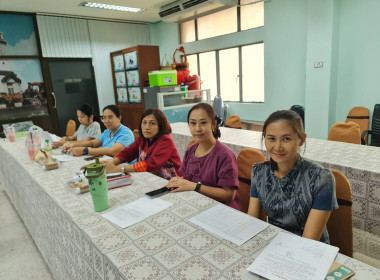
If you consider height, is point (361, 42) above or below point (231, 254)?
above

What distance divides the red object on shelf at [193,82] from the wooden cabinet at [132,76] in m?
0.84

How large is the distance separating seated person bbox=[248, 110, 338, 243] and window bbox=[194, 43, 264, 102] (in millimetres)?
4113

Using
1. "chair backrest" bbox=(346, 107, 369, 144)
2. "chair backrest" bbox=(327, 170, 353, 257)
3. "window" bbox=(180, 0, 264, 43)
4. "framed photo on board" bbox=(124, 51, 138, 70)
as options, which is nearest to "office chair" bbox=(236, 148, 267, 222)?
"chair backrest" bbox=(327, 170, 353, 257)

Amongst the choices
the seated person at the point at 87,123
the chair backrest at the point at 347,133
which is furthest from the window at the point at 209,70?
the chair backrest at the point at 347,133

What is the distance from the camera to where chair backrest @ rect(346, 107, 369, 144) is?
3715 millimetres

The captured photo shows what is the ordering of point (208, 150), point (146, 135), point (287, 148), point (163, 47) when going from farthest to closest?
point (163, 47), point (146, 135), point (208, 150), point (287, 148)

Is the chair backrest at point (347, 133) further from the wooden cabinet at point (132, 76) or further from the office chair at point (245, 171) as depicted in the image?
Result: the wooden cabinet at point (132, 76)

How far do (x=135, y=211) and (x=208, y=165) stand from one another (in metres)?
0.53

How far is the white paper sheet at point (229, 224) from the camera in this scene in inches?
38.3

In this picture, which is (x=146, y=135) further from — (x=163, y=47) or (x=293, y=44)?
(x=163, y=47)

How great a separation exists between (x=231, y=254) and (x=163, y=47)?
21.9ft

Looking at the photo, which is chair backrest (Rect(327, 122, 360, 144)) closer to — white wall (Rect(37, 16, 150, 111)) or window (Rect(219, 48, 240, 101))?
window (Rect(219, 48, 240, 101))

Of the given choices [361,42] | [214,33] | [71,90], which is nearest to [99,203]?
[361,42]

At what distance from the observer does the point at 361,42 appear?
12.1 ft
